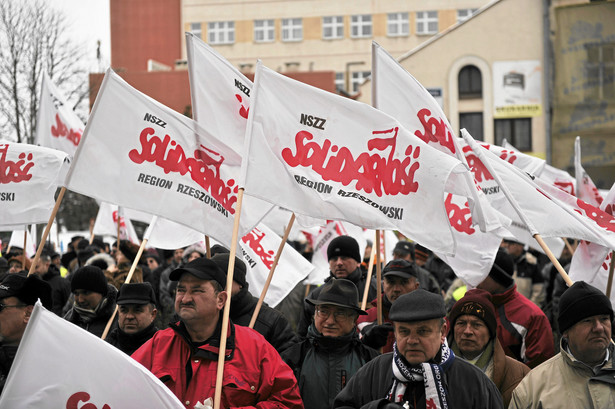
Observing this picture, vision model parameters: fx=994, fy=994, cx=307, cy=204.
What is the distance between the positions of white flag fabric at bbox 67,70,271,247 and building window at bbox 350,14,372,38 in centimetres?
5719

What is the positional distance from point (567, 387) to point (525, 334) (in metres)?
1.67

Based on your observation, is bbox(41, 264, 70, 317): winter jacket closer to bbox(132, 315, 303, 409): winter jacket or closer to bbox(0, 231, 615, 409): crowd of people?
bbox(0, 231, 615, 409): crowd of people

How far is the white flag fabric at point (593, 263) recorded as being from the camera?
7883 mm

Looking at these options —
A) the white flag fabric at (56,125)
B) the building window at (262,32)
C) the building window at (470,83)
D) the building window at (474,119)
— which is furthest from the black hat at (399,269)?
the building window at (262,32)

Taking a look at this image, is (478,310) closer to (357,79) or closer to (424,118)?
(424,118)

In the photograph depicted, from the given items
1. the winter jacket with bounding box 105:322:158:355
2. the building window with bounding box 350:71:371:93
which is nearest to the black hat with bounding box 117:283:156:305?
the winter jacket with bounding box 105:322:158:355

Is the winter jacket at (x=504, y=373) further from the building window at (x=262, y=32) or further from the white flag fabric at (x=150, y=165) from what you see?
the building window at (x=262, y=32)

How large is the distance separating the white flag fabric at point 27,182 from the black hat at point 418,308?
15.8 feet

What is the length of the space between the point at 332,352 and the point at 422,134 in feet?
6.60

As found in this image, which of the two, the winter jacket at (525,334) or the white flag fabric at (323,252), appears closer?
the winter jacket at (525,334)

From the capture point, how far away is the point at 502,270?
7285mm

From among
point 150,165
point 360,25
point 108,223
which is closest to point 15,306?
point 150,165

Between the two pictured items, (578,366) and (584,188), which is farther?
(584,188)

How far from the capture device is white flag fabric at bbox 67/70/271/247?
21.3ft
